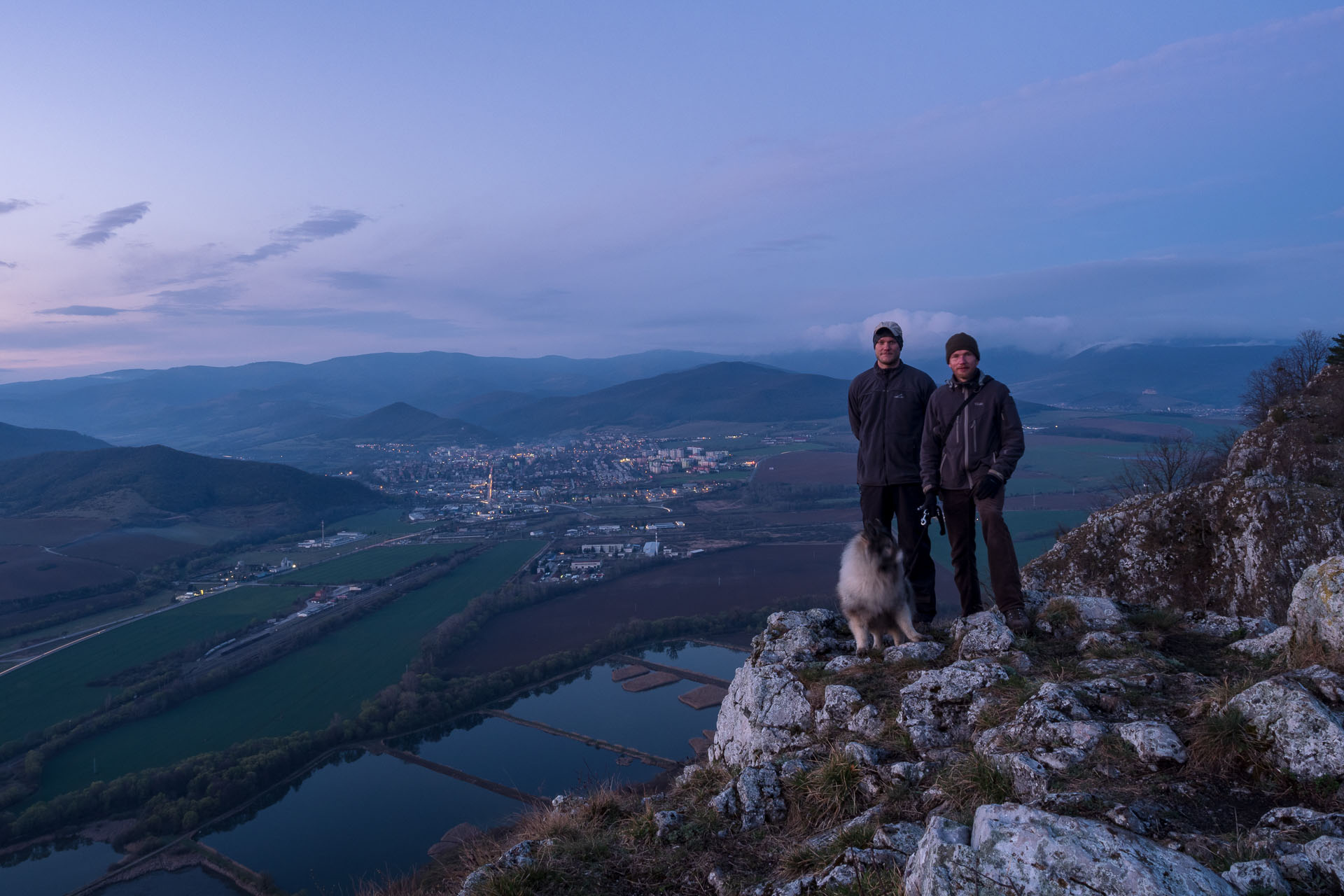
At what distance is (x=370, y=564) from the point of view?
56688mm

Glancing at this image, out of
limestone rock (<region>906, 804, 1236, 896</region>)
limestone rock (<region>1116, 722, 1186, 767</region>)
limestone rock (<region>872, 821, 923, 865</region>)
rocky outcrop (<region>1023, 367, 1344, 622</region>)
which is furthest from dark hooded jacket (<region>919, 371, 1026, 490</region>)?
rocky outcrop (<region>1023, 367, 1344, 622</region>)

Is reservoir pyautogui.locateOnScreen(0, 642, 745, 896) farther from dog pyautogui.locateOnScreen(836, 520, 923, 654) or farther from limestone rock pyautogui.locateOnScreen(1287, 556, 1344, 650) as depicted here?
limestone rock pyautogui.locateOnScreen(1287, 556, 1344, 650)

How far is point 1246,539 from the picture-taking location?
12102mm

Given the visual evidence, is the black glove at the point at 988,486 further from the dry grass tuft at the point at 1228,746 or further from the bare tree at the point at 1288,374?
A: the bare tree at the point at 1288,374

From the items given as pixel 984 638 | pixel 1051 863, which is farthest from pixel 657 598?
pixel 1051 863

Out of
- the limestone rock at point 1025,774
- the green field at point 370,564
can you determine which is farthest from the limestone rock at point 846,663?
the green field at point 370,564

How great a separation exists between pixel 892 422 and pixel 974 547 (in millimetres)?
1606

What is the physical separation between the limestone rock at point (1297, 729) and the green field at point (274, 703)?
1295 inches

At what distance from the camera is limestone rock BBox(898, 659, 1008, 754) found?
5.49m

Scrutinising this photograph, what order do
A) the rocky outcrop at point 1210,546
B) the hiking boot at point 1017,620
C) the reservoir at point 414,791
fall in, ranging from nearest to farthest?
the hiking boot at point 1017,620, the rocky outcrop at point 1210,546, the reservoir at point 414,791

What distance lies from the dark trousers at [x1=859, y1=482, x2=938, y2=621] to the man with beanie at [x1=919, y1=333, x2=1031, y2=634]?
0.32 m

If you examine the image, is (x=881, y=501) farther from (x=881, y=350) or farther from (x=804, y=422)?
(x=804, y=422)

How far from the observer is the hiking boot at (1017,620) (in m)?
7.11

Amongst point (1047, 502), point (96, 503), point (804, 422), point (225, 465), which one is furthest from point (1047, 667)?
point (804, 422)
